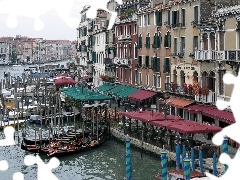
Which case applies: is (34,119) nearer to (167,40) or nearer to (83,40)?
(167,40)

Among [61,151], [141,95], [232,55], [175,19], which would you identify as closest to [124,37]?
[141,95]

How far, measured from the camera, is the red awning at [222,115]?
13.0 m

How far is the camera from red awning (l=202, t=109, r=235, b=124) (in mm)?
12953

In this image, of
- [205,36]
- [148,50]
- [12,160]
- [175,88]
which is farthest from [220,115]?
[148,50]

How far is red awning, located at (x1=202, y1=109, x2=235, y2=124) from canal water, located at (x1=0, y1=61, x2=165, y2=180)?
217 cm

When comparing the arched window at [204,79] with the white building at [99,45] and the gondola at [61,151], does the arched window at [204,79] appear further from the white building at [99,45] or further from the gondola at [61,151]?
the white building at [99,45]

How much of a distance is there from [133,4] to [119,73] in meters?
3.80

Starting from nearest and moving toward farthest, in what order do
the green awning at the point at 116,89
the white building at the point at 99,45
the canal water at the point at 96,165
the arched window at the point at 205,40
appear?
the canal water at the point at 96,165 → the arched window at the point at 205,40 → the green awning at the point at 116,89 → the white building at the point at 99,45

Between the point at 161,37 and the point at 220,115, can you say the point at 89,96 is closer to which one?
the point at 161,37

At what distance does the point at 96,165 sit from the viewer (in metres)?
13.9

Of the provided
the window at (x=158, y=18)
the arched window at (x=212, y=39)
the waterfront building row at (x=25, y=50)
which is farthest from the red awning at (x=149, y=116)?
the waterfront building row at (x=25, y=50)

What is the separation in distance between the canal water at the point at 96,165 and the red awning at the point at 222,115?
7.11 feet

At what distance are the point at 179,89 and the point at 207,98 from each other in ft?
7.76

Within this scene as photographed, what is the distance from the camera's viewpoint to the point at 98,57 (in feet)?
99.1
